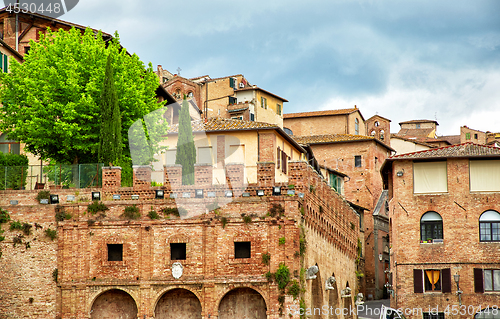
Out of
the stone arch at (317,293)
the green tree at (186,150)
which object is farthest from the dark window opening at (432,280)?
the green tree at (186,150)

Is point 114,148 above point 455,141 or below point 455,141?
below

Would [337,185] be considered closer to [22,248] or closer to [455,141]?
[22,248]

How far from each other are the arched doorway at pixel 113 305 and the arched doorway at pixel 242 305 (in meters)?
4.04

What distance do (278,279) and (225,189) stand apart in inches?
181

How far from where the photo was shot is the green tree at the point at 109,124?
33.6 metres

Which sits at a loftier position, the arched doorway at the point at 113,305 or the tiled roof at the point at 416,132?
the tiled roof at the point at 416,132

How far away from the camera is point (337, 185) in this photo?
2189 inches

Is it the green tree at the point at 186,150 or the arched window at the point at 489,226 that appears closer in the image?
the green tree at the point at 186,150

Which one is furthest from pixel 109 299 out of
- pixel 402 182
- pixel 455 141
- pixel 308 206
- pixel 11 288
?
pixel 455 141

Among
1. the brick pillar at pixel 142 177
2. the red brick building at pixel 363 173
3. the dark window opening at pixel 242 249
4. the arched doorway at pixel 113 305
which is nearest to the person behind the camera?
the dark window opening at pixel 242 249

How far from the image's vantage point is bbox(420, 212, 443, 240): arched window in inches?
1576

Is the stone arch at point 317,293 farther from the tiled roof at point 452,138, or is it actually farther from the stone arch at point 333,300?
the tiled roof at point 452,138

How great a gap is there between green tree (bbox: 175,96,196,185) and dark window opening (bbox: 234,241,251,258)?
3600mm

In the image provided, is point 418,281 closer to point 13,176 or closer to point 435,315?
point 435,315
